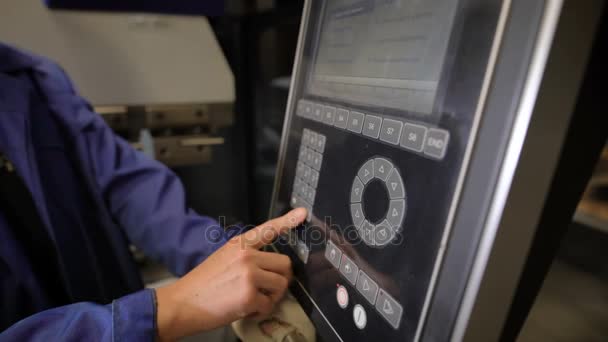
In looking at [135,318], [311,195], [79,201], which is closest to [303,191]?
[311,195]

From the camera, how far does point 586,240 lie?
2.32 feet

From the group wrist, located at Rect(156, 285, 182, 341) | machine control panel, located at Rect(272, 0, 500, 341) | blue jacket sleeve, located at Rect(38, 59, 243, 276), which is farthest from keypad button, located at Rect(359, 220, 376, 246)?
blue jacket sleeve, located at Rect(38, 59, 243, 276)

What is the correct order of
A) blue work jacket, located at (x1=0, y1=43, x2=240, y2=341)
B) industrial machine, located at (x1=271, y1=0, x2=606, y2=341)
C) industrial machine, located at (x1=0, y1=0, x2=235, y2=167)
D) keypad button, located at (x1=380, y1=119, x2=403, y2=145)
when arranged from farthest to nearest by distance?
industrial machine, located at (x1=0, y1=0, x2=235, y2=167) < blue work jacket, located at (x1=0, y1=43, x2=240, y2=341) < keypad button, located at (x1=380, y1=119, x2=403, y2=145) < industrial machine, located at (x1=271, y1=0, x2=606, y2=341)

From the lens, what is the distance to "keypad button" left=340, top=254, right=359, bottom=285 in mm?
341

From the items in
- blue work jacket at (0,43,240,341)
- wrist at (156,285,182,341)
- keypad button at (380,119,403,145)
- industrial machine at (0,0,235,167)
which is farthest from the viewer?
industrial machine at (0,0,235,167)

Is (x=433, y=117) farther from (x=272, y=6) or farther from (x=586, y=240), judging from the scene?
(x=272, y=6)

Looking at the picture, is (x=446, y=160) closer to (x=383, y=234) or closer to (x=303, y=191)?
(x=383, y=234)

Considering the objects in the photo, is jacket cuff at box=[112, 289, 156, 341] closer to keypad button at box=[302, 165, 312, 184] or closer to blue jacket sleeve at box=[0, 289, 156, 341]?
blue jacket sleeve at box=[0, 289, 156, 341]

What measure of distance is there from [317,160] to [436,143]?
6.9 inches

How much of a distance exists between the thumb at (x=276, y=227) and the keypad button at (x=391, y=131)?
155mm

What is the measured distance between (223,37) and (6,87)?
59 centimetres

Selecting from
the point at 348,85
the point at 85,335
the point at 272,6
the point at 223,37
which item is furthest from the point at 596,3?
the point at 223,37

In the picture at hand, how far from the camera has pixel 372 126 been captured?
329mm

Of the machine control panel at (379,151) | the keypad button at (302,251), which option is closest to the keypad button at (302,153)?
the machine control panel at (379,151)
